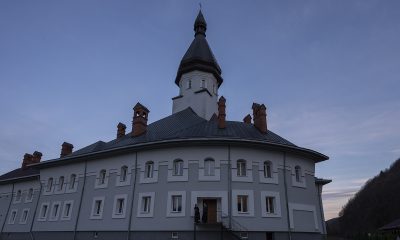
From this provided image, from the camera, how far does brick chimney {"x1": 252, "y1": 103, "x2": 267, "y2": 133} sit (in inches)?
1162

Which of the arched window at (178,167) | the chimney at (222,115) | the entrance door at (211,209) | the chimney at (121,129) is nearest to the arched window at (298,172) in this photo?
the chimney at (222,115)

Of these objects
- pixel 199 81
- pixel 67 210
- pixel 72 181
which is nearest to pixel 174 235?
pixel 67 210

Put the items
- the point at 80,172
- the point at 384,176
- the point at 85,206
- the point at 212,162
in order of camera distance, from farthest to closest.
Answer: the point at 384,176, the point at 80,172, the point at 85,206, the point at 212,162

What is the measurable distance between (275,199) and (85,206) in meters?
16.3

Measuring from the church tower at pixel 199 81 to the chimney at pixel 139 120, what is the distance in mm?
7189


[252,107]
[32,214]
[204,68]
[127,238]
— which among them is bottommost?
[127,238]

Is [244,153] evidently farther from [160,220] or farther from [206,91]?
[206,91]

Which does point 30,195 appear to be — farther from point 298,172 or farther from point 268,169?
point 298,172

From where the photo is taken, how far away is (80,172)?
103 ft

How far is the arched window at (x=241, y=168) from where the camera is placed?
2583 centimetres

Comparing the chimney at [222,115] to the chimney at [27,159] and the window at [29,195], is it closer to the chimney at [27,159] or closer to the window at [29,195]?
the window at [29,195]

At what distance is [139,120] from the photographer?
31891 mm

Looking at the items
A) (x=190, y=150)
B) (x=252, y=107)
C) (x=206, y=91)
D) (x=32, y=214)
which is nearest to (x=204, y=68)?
(x=206, y=91)

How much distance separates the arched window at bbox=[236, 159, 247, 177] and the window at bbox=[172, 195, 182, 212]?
193 inches
